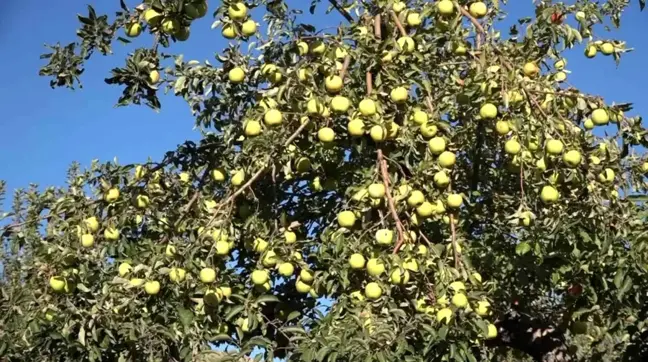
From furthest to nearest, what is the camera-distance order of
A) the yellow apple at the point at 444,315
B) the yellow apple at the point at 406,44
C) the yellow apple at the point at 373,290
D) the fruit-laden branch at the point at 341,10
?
the fruit-laden branch at the point at 341,10 → the yellow apple at the point at 406,44 → the yellow apple at the point at 373,290 → the yellow apple at the point at 444,315

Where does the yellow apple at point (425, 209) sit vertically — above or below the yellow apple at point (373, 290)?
above

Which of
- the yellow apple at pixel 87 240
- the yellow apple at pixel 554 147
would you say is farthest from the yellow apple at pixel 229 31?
the yellow apple at pixel 554 147

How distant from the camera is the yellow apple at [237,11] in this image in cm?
302

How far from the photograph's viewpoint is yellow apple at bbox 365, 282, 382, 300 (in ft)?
8.87

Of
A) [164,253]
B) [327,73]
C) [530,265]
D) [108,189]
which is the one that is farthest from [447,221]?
[108,189]

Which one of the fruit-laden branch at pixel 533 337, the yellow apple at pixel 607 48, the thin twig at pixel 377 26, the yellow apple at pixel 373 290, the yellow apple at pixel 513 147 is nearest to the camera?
the yellow apple at pixel 373 290

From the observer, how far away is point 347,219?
2.87 meters

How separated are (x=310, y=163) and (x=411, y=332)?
0.79 metres

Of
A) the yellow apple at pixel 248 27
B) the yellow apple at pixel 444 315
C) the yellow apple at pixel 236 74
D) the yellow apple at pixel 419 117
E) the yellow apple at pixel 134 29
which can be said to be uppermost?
the yellow apple at pixel 236 74

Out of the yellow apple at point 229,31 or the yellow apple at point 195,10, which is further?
the yellow apple at point 229,31

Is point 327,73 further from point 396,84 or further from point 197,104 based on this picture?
point 197,104

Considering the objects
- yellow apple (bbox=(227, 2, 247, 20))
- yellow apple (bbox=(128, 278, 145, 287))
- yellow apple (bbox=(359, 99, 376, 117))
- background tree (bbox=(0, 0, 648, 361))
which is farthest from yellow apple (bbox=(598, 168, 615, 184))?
yellow apple (bbox=(128, 278, 145, 287))

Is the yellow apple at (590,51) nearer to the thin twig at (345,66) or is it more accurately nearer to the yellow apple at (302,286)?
the thin twig at (345,66)

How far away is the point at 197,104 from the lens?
397 centimetres
